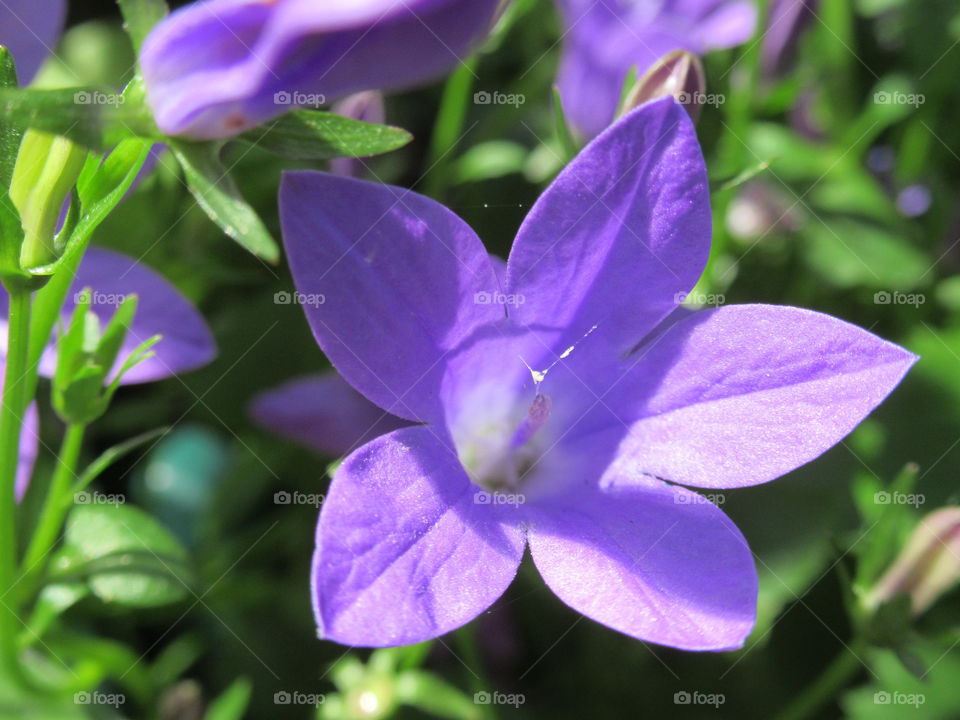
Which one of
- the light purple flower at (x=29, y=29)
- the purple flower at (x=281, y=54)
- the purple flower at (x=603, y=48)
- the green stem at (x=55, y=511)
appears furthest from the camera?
the purple flower at (x=603, y=48)

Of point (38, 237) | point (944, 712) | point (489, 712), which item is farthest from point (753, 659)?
point (38, 237)

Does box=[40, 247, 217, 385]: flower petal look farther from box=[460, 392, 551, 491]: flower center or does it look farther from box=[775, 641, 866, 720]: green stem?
box=[775, 641, 866, 720]: green stem

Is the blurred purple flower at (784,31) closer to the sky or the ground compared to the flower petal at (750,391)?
closer to the sky

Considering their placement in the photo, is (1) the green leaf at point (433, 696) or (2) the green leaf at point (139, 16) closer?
(2) the green leaf at point (139, 16)

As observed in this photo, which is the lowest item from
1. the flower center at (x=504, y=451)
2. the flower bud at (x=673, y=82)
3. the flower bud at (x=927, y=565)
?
the flower bud at (x=927, y=565)

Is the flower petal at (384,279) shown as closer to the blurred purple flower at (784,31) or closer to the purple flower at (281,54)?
the purple flower at (281,54)

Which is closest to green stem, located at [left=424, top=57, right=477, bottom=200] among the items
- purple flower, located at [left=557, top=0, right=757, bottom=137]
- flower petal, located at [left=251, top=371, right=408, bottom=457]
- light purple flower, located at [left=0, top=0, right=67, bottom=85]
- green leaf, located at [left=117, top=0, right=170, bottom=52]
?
purple flower, located at [left=557, top=0, right=757, bottom=137]

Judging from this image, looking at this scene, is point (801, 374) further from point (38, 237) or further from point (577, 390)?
point (38, 237)

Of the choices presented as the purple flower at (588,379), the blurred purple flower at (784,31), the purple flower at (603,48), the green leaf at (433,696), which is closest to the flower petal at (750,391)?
the purple flower at (588,379)
